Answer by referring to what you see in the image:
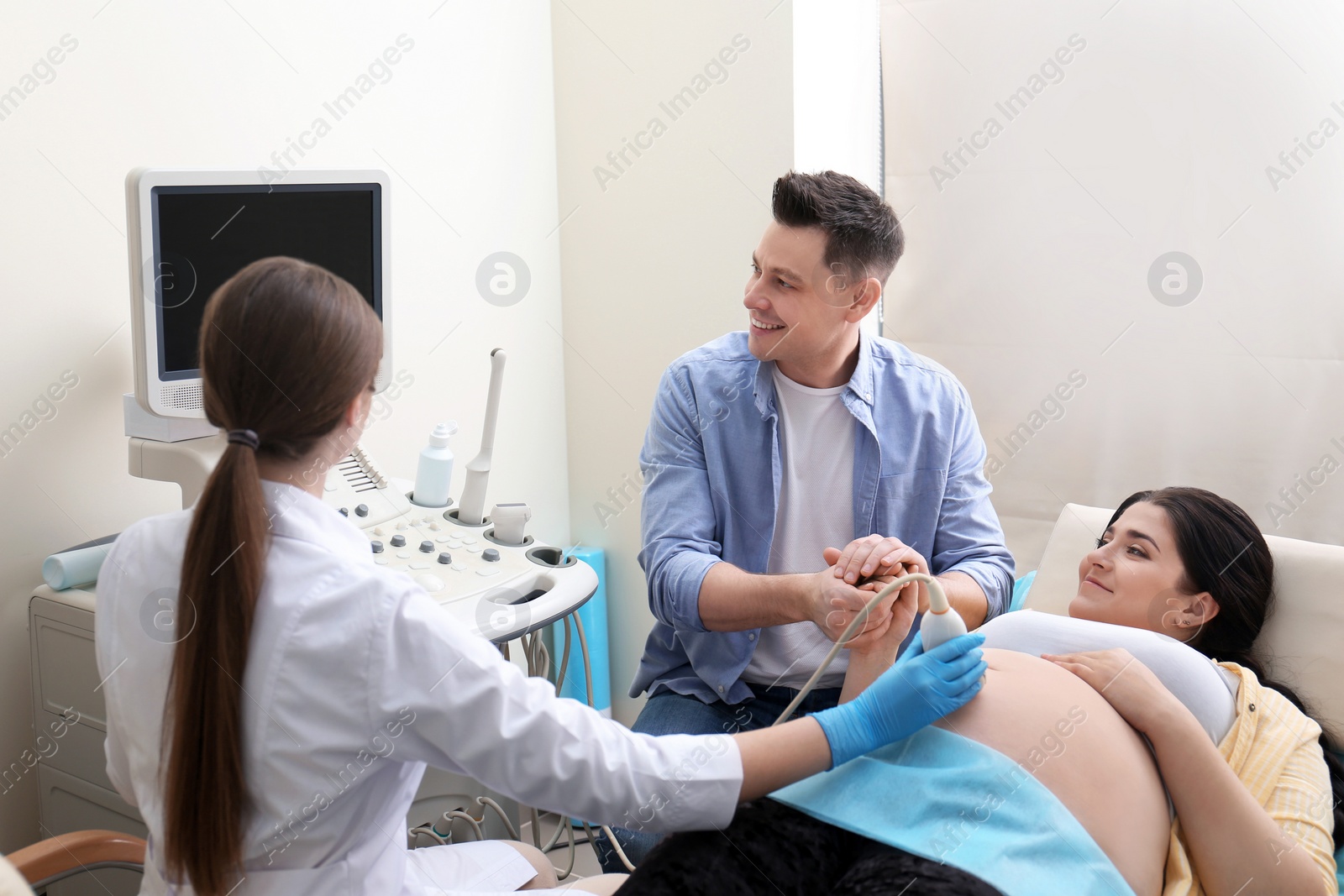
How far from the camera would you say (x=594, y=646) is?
2.71 m

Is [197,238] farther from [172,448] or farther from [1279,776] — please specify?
[1279,776]

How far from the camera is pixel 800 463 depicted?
180 cm

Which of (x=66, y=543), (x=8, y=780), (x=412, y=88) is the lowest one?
(x=8, y=780)

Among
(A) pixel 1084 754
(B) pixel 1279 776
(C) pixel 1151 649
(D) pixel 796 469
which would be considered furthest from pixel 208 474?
(B) pixel 1279 776

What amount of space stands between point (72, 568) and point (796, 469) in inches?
45.3

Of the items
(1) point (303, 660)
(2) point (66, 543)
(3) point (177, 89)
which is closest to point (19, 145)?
(3) point (177, 89)

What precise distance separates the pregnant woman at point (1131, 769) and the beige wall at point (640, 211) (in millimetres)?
1180

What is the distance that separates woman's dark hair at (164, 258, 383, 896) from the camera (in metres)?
0.93

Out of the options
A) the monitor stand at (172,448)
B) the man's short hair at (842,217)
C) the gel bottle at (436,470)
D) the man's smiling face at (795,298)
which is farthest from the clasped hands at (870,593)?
the monitor stand at (172,448)

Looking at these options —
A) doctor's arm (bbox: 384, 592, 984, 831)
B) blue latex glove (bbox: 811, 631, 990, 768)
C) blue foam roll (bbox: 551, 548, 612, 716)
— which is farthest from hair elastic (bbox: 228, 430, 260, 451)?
blue foam roll (bbox: 551, 548, 612, 716)

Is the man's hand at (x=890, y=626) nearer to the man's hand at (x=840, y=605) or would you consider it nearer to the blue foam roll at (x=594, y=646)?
the man's hand at (x=840, y=605)

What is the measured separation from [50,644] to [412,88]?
134 centimetres

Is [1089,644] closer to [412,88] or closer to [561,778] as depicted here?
[561,778]

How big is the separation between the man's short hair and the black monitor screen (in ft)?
2.27
